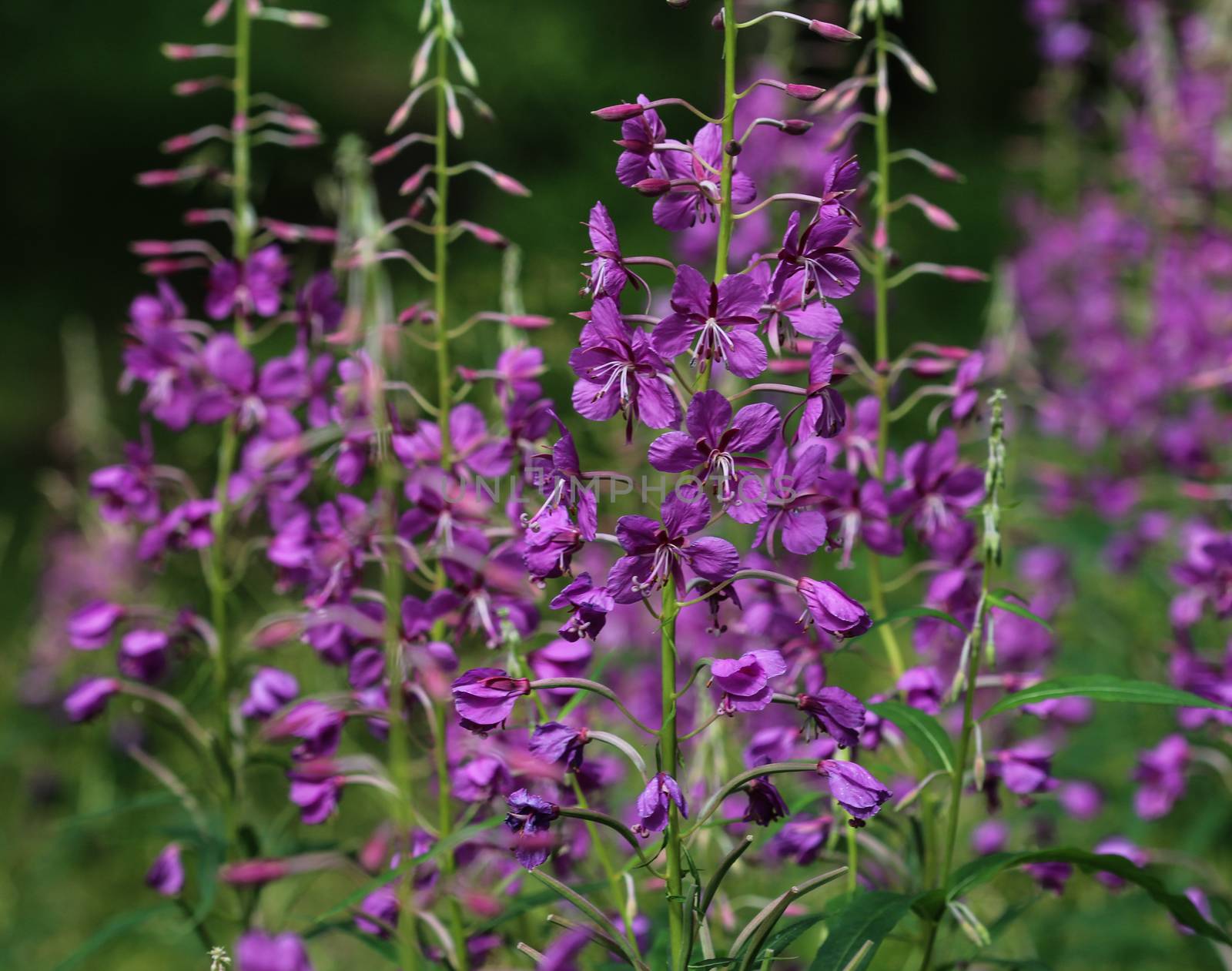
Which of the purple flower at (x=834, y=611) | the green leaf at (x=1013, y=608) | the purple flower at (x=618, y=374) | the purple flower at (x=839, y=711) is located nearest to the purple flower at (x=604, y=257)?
the purple flower at (x=618, y=374)

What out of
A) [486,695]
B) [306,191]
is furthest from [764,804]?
[306,191]

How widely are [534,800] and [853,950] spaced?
0.43 meters

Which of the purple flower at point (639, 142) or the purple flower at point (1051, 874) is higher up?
the purple flower at point (639, 142)

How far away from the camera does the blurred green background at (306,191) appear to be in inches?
146

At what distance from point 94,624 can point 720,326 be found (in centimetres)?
137

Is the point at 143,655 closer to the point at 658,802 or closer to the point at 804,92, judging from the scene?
the point at 658,802

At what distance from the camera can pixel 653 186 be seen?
163cm

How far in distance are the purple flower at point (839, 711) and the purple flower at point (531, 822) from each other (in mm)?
325

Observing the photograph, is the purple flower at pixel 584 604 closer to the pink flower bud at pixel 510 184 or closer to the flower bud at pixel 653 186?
the flower bud at pixel 653 186

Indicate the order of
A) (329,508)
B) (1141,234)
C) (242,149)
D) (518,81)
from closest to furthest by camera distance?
(329,508) → (242,149) → (1141,234) → (518,81)

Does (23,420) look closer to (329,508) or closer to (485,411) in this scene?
(485,411)

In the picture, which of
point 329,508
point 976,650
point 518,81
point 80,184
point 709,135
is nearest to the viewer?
point 709,135

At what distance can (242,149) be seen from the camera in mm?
2498

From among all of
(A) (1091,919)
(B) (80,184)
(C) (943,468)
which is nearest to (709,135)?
(C) (943,468)
